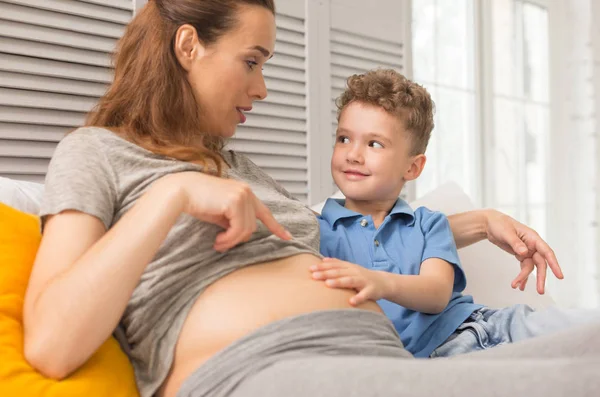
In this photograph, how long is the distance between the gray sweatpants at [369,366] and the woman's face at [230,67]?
54cm

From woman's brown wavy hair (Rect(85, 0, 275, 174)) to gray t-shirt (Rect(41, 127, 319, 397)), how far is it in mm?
108

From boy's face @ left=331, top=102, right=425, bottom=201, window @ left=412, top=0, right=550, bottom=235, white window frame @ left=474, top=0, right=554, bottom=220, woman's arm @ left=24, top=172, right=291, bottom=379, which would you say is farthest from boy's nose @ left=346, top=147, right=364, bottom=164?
white window frame @ left=474, top=0, right=554, bottom=220

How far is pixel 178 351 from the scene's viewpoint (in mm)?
1104

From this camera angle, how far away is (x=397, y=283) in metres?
1.36

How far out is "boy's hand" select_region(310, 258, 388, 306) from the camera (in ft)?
4.00

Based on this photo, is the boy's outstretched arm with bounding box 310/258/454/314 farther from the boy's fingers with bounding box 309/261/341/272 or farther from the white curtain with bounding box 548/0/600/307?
the white curtain with bounding box 548/0/600/307

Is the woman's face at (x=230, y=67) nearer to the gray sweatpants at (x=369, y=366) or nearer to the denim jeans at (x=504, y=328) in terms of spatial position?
the gray sweatpants at (x=369, y=366)

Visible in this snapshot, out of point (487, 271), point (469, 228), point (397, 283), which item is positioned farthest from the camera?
point (487, 271)

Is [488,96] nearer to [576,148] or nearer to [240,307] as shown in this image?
[576,148]

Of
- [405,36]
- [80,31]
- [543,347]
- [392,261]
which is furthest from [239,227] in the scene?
[405,36]

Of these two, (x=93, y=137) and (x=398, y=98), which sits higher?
(x=398, y=98)

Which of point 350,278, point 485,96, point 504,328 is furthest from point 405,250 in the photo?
point 485,96

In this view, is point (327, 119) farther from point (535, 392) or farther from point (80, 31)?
point (535, 392)

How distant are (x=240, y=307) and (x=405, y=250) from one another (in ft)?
1.97
